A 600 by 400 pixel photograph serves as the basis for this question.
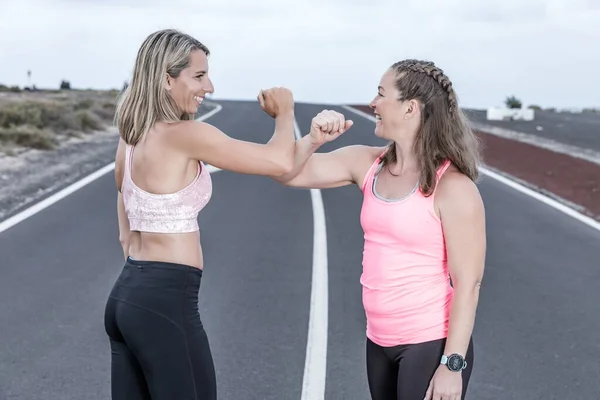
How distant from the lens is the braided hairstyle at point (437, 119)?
Answer: 11.3 feet

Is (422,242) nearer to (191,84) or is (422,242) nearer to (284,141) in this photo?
(284,141)

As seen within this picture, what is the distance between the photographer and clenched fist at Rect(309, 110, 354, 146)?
3611mm

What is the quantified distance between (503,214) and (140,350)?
1090 centimetres

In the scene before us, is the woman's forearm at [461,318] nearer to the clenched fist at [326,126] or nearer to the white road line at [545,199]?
the clenched fist at [326,126]

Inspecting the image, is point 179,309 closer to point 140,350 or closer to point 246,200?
point 140,350

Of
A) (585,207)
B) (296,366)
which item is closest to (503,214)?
(585,207)

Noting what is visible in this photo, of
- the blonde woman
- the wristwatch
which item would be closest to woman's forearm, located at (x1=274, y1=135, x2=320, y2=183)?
the blonde woman

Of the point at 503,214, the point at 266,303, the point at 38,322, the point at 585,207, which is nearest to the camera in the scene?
the point at 38,322

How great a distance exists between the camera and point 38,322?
23.9 feet

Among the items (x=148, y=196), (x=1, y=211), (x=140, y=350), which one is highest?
(x=148, y=196)

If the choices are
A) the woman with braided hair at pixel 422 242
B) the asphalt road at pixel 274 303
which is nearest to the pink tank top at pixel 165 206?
the woman with braided hair at pixel 422 242

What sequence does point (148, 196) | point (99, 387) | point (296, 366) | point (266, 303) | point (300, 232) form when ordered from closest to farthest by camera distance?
point (148, 196) < point (99, 387) < point (296, 366) < point (266, 303) < point (300, 232)

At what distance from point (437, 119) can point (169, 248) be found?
1141 mm

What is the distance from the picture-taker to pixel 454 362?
Answer: 10.8 ft
